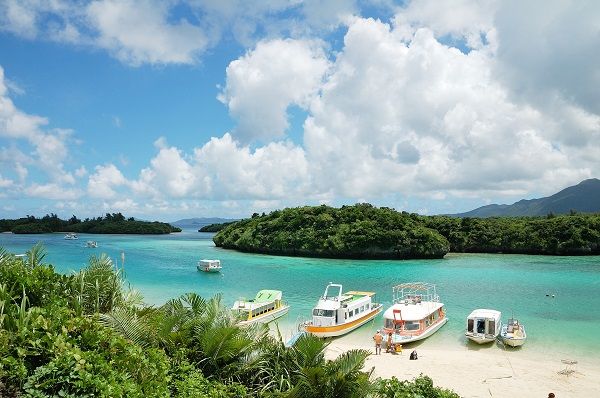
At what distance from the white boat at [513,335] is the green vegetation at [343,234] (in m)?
50.7

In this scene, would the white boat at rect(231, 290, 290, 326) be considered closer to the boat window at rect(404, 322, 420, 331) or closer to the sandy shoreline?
the sandy shoreline

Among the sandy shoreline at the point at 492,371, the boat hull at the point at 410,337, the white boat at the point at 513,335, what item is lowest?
the sandy shoreline at the point at 492,371

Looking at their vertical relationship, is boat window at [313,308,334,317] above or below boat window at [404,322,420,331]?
above

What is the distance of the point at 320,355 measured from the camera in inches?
396

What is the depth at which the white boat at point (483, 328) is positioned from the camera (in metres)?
24.6

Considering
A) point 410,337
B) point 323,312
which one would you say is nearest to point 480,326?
point 410,337

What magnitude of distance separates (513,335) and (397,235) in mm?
52387

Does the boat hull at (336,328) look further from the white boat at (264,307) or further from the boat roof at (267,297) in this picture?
the boat roof at (267,297)

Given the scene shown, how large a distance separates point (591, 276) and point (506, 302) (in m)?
22.0

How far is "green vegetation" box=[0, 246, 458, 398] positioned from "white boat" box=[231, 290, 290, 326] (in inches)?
689

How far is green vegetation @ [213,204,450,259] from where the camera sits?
76.9 metres

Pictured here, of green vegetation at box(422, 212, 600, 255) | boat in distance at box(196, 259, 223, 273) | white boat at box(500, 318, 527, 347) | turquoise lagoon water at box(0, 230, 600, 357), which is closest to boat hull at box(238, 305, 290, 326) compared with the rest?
turquoise lagoon water at box(0, 230, 600, 357)

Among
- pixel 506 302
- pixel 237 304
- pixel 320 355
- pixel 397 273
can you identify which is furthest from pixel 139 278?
pixel 320 355

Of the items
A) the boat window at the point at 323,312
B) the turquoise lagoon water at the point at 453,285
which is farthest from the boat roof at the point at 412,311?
the boat window at the point at 323,312
